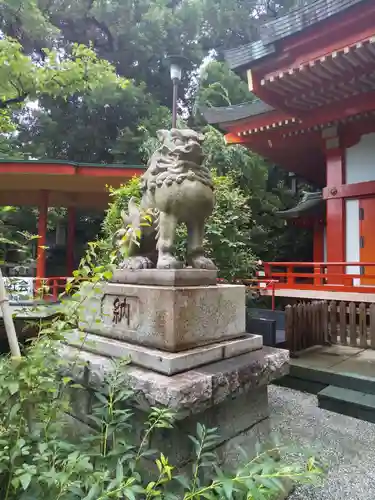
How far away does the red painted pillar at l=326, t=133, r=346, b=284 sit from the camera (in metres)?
7.18

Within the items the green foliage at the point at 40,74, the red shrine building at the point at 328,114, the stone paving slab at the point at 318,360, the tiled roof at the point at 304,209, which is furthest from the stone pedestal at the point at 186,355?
the tiled roof at the point at 304,209

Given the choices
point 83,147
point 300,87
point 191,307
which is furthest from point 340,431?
point 83,147

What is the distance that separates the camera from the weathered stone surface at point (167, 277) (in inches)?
82.5

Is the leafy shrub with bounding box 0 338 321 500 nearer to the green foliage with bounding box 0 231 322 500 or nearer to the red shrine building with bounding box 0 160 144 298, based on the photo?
the green foliage with bounding box 0 231 322 500

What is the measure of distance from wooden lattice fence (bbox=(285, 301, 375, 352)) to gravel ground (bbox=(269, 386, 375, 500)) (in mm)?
→ 992

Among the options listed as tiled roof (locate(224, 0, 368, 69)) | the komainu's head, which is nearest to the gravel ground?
the komainu's head

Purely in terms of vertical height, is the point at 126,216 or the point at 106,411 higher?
the point at 126,216

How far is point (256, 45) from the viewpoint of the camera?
5.79m

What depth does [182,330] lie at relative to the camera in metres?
2.04

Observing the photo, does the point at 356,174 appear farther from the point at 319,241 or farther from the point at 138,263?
the point at 138,263

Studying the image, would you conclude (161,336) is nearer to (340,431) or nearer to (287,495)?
(287,495)

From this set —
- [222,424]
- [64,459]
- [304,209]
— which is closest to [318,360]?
[222,424]

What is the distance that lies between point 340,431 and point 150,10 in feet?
66.3

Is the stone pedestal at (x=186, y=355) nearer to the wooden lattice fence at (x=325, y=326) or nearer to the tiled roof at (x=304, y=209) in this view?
the wooden lattice fence at (x=325, y=326)
